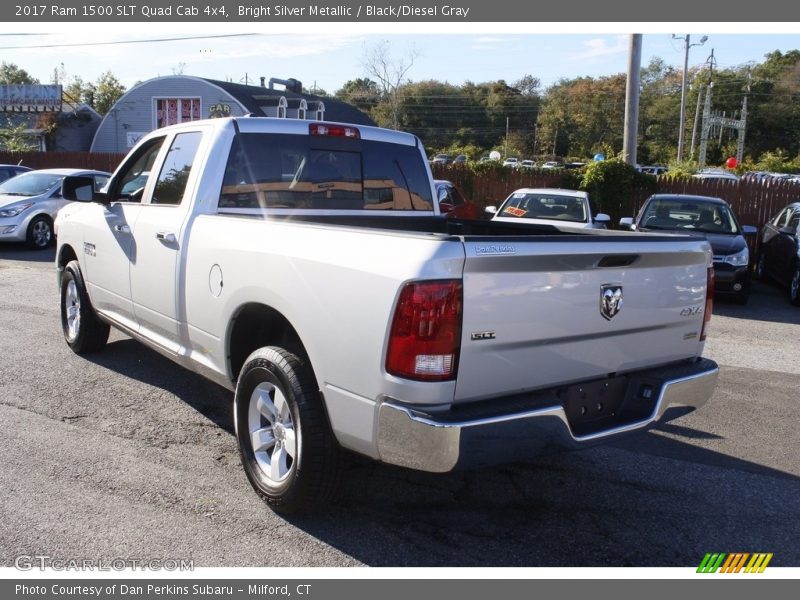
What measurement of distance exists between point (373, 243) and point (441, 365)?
0.62 m

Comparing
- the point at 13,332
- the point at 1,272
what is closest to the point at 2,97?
the point at 1,272

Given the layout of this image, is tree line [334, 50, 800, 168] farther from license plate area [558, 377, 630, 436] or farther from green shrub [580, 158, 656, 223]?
license plate area [558, 377, 630, 436]

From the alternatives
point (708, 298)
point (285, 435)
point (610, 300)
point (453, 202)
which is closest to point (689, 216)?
point (453, 202)

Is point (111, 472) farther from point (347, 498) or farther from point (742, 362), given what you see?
point (742, 362)

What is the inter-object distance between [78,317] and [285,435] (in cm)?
368

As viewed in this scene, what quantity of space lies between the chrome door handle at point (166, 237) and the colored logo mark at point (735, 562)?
3.49m

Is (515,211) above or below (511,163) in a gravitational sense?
below

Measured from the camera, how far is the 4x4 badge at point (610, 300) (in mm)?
3502

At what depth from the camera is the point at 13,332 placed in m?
7.63

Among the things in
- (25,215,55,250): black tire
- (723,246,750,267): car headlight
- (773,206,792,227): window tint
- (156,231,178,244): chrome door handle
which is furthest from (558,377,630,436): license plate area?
(25,215,55,250): black tire

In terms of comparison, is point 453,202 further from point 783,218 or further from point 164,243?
point 164,243

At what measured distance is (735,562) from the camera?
348 cm

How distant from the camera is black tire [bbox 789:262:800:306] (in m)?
11.4
